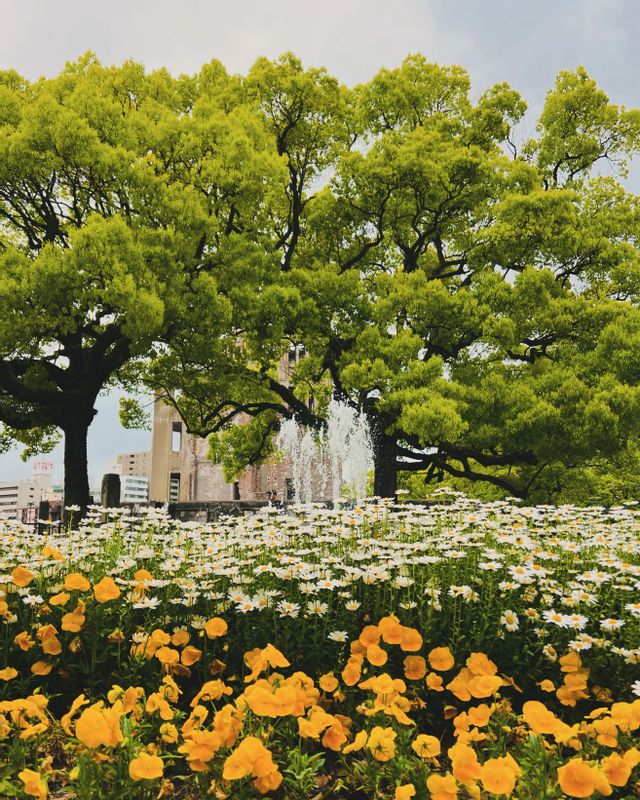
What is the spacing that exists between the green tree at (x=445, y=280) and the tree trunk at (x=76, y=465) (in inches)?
107

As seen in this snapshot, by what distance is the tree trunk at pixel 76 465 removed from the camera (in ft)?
47.2

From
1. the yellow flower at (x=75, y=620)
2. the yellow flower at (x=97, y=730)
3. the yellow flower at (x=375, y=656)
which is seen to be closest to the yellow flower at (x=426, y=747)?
the yellow flower at (x=375, y=656)

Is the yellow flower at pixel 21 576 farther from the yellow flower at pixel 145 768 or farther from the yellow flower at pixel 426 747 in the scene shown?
the yellow flower at pixel 426 747

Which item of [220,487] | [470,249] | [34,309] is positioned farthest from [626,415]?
[220,487]

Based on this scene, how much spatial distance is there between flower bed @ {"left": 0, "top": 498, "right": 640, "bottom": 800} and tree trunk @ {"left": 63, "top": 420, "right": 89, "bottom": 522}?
9.62m

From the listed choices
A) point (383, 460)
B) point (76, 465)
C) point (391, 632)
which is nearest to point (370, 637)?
point (391, 632)

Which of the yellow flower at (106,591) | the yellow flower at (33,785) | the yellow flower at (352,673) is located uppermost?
the yellow flower at (106,591)

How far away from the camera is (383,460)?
14992mm

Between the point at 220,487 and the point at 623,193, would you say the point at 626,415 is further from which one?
the point at 220,487

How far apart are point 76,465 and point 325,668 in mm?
12523

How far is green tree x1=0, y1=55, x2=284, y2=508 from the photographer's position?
11320mm

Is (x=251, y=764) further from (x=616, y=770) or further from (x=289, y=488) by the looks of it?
(x=289, y=488)

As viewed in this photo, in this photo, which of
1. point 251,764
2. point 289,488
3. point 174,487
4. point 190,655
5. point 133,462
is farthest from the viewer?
point 133,462

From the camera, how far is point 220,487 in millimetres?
37594
